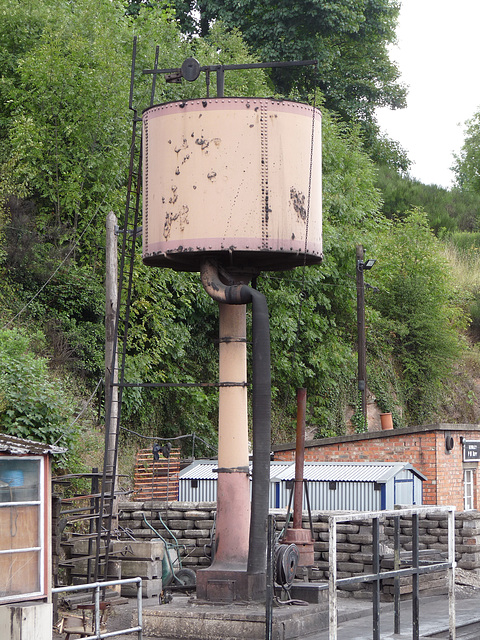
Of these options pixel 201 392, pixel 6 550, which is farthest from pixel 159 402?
pixel 6 550

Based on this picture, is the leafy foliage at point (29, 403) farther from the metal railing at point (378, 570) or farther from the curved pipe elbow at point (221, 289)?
the metal railing at point (378, 570)

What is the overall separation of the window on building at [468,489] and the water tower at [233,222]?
11.6 meters

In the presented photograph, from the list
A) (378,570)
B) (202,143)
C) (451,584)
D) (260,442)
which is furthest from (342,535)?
(202,143)

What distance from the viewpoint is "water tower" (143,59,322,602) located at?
12789mm

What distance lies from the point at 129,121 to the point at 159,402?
7848 millimetres

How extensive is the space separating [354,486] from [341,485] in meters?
0.31

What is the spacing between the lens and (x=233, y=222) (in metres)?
12.9

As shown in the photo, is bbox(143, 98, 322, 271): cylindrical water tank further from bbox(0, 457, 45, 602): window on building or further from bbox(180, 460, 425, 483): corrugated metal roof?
bbox(180, 460, 425, 483): corrugated metal roof

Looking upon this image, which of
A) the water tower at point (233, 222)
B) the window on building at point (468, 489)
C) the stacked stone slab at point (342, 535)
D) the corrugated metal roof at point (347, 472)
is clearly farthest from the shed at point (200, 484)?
the water tower at point (233, 222)

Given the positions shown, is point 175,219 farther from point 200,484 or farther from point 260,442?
point 200,484

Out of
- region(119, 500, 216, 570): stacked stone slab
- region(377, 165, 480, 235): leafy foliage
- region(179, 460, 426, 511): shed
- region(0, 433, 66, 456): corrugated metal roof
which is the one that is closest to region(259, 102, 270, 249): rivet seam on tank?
region(0, 433, 66, 456): corrugated metal roof

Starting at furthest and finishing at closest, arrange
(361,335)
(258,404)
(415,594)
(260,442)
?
1. (361,335)
2. (258,404)
3. (260,442)
4. (415,594)

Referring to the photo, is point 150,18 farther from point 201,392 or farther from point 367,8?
point 367,8

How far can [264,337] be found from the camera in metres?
12.8
